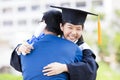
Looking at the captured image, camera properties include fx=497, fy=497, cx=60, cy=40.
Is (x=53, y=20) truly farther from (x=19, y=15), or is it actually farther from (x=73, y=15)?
(x=19, y=15)

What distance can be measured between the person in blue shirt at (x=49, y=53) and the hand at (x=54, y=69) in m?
0.01

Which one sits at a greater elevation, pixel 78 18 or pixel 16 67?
pixel 78 18

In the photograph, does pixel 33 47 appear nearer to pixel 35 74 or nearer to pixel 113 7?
pixel 35 74

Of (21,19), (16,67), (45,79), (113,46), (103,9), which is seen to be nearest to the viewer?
(45,79)

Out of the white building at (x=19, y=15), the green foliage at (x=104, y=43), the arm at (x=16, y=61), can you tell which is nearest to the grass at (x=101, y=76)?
the arm at (x=16, y=61)

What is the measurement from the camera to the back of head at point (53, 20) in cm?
220

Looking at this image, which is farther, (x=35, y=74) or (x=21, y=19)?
(x=21, y=19)

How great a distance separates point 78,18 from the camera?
2258 mm

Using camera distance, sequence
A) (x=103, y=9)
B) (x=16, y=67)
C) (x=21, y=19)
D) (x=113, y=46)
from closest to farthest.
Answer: (x=16, y=67) → (x=113, y=46) → (x=103, y=9) → (x=21, y=19)

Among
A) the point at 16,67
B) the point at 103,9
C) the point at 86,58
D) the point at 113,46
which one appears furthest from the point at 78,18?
the point at 103,9

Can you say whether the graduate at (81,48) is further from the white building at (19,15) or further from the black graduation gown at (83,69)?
the white building at (19,15)

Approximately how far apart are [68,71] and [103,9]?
2776 centimetres

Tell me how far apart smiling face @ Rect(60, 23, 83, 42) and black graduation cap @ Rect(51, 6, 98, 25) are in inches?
0.9

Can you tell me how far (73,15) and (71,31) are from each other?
12 centimetres
